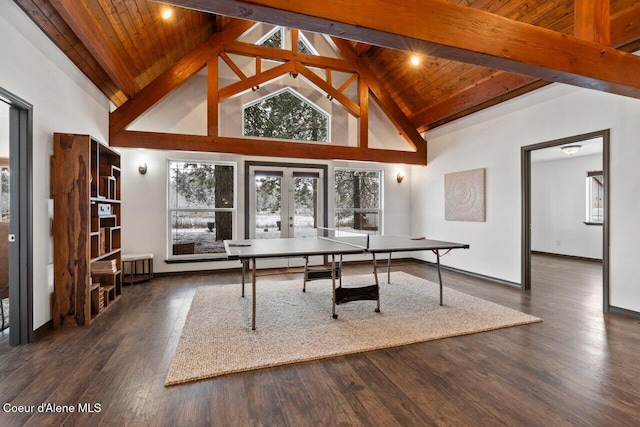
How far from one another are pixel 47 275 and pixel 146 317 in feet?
3.20

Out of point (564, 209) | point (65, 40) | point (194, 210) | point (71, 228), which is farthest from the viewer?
point (564, 209)

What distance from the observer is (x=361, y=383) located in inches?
81.0

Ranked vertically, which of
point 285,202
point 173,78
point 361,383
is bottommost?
point 361,383

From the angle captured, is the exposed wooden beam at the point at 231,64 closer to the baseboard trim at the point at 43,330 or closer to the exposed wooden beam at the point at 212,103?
the exposed wooden beam at the point at 212,103

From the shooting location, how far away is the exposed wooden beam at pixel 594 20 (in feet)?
8.34

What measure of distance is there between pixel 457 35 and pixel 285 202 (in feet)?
14.6

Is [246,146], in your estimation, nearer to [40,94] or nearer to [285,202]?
[285,202]

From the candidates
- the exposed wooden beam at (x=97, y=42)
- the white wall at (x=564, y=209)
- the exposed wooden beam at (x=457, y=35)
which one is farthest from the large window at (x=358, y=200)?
the white wall at (x=564, y=209)

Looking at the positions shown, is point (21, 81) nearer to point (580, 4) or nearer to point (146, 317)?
point (146, 317)

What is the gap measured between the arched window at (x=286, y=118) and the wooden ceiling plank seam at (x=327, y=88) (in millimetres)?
572

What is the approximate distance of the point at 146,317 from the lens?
331 cm

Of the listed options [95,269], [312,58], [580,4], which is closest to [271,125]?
[312,58]

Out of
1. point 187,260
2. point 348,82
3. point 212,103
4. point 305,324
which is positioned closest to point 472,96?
point 348,82

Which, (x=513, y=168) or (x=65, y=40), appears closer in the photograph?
(x=65, y=40)
